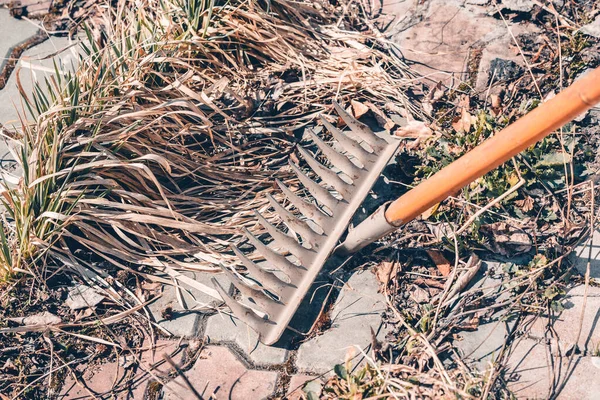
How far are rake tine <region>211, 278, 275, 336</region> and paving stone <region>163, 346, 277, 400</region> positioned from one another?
0.14 meters

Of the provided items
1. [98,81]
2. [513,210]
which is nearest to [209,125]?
[98,81]

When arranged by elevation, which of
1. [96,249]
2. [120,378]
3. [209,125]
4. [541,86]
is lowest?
[120,378]

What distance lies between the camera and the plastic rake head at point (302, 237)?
6.86 feet

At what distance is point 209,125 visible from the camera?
8.09 feet

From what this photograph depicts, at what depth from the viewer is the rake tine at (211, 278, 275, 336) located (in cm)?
206

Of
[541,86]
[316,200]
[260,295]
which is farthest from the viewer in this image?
[541,86]

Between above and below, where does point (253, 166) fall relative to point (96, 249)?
above

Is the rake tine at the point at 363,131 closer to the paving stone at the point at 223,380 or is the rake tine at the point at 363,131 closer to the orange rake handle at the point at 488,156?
the orange rake handle at the point at 488,156

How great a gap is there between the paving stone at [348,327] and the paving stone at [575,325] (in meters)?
0.50

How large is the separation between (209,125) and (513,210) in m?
1.15

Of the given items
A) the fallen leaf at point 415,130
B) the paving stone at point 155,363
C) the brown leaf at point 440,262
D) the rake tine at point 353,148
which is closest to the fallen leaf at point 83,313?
the paving stone at point 155,363

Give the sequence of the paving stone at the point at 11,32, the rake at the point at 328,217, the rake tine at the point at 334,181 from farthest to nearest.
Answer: the paving stone at the point at 11,32 → the rake tine at the point at 334,181 → the rake at the point at 328,217

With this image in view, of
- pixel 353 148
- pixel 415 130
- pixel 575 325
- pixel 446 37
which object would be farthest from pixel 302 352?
pixel 446 37

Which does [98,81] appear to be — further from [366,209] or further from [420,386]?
[420,386]
